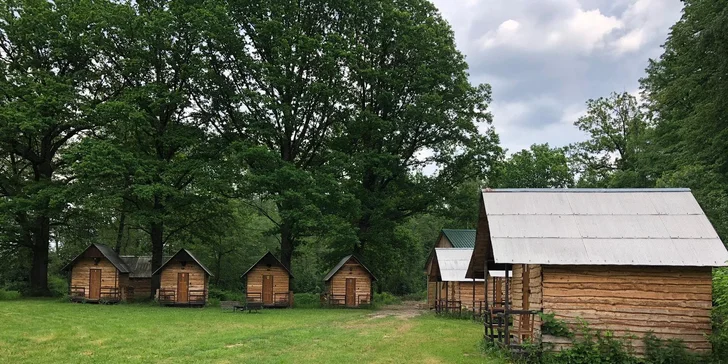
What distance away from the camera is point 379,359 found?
1299 cm

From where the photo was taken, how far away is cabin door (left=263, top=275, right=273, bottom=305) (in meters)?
32.7

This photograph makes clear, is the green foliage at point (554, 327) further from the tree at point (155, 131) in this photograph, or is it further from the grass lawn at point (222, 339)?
the tree at point (155, 131)

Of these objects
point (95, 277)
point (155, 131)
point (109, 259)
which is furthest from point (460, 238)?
point (95, 277)

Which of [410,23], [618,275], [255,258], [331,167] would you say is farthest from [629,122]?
[618,275]

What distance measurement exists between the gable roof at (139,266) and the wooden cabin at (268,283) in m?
7.78

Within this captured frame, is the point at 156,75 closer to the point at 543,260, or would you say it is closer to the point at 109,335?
the point at 109,335

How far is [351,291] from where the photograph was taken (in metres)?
34.7

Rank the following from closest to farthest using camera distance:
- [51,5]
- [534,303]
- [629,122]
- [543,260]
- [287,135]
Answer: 1. [543,260]
2. [534,303]
3. [51,5]
4. [287,135]
5. [629,122]

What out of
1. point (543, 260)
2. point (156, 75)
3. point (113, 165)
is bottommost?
point (543, 260)

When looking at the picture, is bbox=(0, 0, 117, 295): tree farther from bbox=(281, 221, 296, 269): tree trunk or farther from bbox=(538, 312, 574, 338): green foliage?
bbox=(538, 312, 574, 338): green foliage

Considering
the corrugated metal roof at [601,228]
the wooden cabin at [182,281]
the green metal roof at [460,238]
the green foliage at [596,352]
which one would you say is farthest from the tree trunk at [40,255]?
the green foliage at [596,352]

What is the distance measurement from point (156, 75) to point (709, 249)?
1276 inches

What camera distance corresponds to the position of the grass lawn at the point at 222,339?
42.7ft

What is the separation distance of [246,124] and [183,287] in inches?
438
